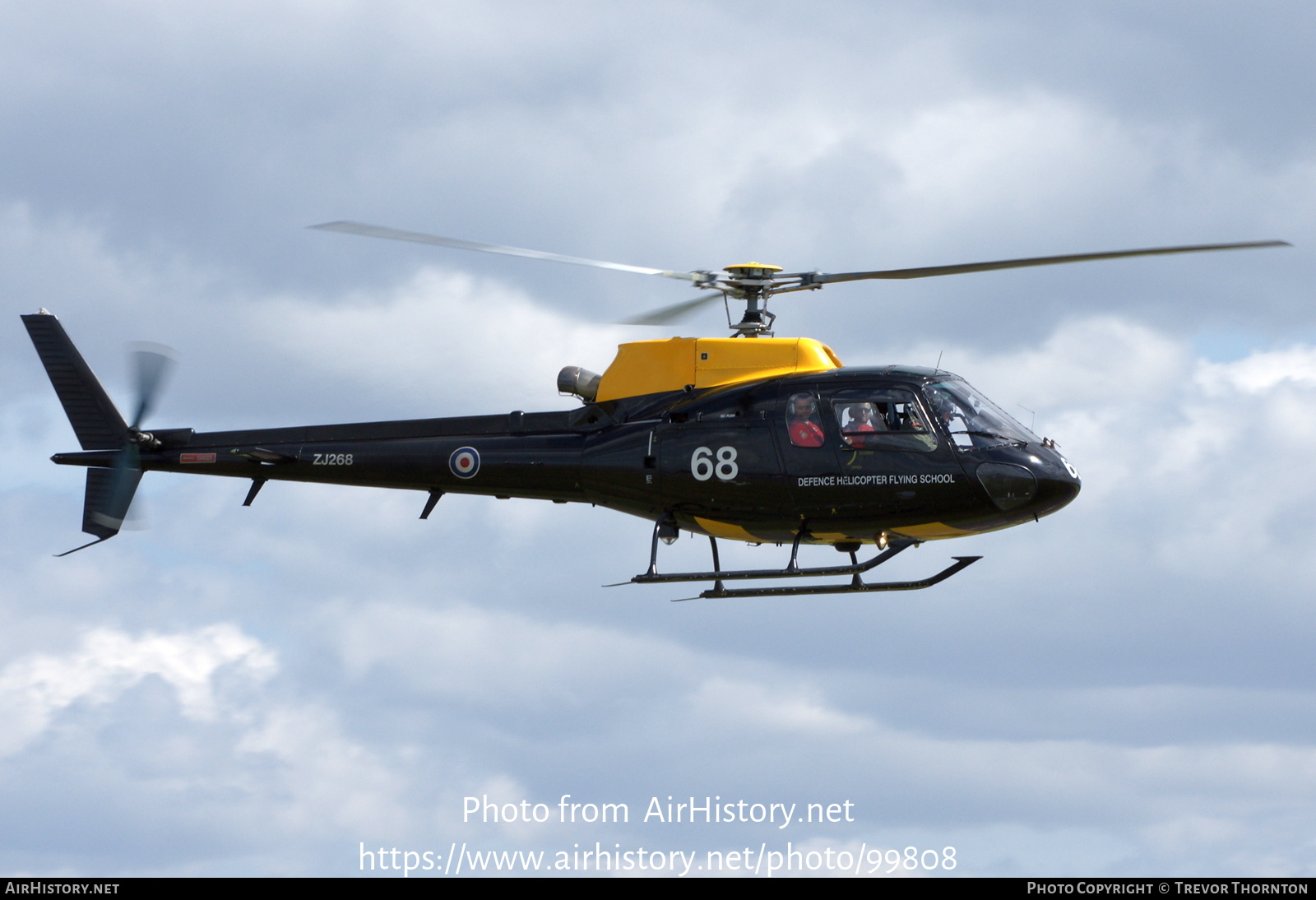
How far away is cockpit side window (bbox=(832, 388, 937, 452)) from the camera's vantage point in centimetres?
2366

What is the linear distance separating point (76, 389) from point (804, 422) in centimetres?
1387

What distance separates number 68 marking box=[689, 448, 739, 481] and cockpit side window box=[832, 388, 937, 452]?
174cm

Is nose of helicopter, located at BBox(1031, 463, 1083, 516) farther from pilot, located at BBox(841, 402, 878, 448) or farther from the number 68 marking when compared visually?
the number 68 marking

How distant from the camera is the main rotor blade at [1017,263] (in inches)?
851

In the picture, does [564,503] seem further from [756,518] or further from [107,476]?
[107,476]

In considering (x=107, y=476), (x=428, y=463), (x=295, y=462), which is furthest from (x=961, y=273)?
(x=107, y=476)

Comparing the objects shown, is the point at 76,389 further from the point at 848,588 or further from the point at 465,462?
the point at 848,588

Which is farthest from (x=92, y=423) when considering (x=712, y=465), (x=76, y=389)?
(x=712, y=465)

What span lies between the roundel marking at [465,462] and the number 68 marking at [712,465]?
12.6 ft

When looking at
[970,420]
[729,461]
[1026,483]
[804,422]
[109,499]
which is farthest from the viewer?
[109,499]

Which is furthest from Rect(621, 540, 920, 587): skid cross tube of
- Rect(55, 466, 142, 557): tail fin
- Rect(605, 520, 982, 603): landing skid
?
Rect(55, 466, 142, 557): tail fin

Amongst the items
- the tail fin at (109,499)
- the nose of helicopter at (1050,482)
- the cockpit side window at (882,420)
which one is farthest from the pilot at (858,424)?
the tail fin at (109,499)

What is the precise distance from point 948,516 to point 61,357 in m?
16.6

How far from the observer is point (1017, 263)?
76.8 feet
